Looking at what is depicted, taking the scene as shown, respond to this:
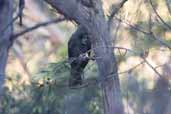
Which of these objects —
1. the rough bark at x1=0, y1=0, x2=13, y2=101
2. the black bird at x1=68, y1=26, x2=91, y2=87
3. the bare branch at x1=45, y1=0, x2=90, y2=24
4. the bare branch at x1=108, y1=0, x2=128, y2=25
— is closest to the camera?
the bare branch at x1=108, y1=0, x2=128, y2=25

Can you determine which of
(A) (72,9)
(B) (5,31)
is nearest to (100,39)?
(A) (72,9)

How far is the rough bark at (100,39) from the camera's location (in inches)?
240

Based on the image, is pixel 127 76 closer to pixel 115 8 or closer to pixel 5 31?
pixel 115 8

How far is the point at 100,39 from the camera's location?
6.14m

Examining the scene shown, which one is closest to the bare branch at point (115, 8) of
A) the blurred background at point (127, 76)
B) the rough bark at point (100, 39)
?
the blurred background at point (127, 76)

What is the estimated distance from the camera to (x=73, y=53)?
6.50m

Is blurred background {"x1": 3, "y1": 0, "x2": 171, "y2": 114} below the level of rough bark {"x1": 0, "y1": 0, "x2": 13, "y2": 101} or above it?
below

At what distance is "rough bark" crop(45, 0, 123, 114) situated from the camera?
6.09 metres

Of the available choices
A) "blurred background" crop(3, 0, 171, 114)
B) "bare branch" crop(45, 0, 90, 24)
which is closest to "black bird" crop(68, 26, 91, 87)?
"blurred background" crop(3, 0, 171, 114)

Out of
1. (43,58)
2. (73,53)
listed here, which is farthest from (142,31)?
(43,58)

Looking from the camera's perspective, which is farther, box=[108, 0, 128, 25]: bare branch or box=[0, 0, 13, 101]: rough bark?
box=[0, 0, 13, 101]: rough bark

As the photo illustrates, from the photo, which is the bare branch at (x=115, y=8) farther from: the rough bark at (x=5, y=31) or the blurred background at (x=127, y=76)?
the rough bark at (x=5, y=31)

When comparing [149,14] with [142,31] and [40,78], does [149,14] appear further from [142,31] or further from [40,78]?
[40,78]

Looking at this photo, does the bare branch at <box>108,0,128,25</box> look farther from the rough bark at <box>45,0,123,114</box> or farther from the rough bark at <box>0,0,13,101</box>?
the rough bark at <box>0,0,13,101</box>
